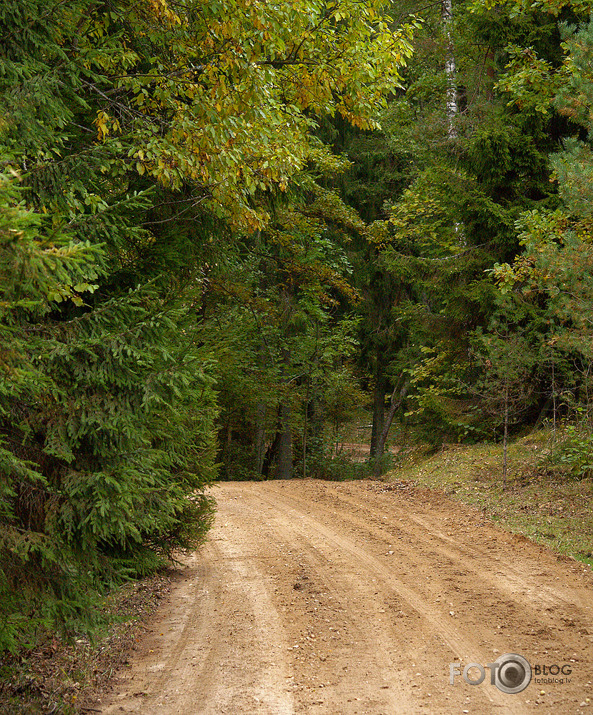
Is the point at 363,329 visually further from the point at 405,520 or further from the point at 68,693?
the point at 68,693

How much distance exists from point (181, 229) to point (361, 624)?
4.55 metres

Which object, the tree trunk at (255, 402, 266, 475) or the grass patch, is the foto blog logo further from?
the tree trunk at (255, 402, 266, 475)

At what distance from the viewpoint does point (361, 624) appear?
20.8 feet

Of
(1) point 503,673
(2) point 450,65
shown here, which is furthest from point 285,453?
(1) point 503,673

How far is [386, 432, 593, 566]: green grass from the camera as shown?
9141 millimetres

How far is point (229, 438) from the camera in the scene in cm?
2139

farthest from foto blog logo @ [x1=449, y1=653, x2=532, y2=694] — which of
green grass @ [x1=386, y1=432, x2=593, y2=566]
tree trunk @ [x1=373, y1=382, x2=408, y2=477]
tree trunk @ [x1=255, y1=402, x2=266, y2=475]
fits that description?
tree trunk @ [x1=373, y1=382, x2=408, y2=477]

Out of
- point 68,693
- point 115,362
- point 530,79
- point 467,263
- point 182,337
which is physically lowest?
point 68,693

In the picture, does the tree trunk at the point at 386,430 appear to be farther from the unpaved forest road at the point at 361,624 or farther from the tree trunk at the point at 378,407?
the unpaved forest road at the point at 361,624

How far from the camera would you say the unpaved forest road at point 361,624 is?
194 inches

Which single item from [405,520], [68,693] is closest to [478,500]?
[405,520]

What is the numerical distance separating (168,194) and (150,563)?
4160 mm

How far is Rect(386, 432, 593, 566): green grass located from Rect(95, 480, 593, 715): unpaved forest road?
1.58 feet

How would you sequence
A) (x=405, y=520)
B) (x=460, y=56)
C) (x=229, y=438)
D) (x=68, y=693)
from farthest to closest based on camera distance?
1. (x=229, y=438)
2. (x=460, y=56)
3. (x=405, y=520)
4. (x=68, y=693)
